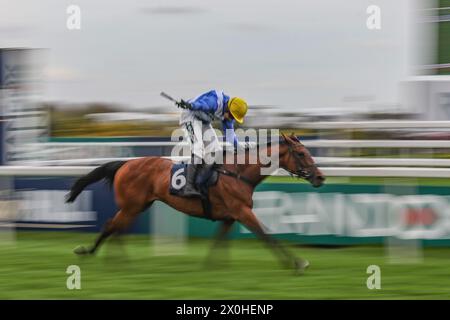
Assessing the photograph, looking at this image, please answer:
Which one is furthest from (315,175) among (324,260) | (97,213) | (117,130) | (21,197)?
(117,130)

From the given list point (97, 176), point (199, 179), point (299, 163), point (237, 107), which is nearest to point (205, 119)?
point (237, 107)

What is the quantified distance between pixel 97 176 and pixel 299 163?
1.60m

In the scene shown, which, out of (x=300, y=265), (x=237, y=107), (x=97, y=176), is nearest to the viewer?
(x=300, y=265)

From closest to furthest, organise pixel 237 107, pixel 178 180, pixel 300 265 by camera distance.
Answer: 1. pixel 300 265
2. pixel 237 107
3. pixel 178 180

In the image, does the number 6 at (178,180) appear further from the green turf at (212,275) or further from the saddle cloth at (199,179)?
the green turf at (212,275)

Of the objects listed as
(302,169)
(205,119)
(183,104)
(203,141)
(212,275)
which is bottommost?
(212,275)

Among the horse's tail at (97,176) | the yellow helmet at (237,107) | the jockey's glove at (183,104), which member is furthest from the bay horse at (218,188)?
the jockey's glove at (183,104)

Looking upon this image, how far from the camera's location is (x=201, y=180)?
21.9 feet

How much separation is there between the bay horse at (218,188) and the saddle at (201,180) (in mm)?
30

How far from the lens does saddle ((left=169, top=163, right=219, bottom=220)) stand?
6.66 metres

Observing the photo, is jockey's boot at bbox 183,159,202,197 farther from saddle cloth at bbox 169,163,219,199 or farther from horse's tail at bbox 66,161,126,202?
horse's tail at bbox 66,161,126,202

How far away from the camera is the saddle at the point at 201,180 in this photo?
6.66 meters

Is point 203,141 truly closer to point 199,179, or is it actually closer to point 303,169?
point 199,179

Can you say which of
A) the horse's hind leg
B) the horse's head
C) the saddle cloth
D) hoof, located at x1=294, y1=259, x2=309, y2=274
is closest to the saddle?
the saddle cloth
